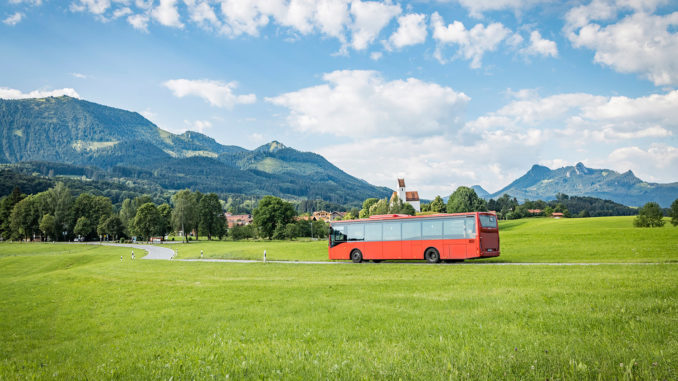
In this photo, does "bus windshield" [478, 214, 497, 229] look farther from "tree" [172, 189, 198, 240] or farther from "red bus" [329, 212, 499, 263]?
"tree" [172, 189, 198, 240]

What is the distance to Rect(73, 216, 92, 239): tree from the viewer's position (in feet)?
395

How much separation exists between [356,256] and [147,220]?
89.8 meters

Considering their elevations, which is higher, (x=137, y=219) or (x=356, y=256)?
(x=137, y=219)

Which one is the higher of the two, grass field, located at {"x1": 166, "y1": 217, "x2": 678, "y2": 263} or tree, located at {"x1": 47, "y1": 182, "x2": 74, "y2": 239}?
tree, located at {"x1": 47, "y1": 182, "x2": 74, "y2": 239}

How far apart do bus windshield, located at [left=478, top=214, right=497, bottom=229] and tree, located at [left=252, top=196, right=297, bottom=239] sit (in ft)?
272

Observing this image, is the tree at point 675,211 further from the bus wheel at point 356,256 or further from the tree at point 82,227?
the tree at point 82,227

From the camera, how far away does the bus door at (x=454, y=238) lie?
3190cm

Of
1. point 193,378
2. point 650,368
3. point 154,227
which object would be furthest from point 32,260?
point 650,368

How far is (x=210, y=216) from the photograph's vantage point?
4658 inches

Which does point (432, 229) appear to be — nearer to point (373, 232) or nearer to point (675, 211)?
point (373, 232)

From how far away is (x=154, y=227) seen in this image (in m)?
111

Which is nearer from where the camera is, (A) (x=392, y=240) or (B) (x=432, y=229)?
(B) (x=432, y=229)

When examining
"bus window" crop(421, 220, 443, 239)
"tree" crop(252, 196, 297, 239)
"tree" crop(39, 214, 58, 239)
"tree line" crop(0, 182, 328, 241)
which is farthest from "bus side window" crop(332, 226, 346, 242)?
"tree" crop(39, 214, 58, 239)

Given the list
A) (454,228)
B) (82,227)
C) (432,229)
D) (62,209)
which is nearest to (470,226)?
(454,228)
